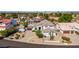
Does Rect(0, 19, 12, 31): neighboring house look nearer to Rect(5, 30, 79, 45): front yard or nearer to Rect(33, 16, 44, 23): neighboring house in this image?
Rect(5, 30, 79, 45): front yard

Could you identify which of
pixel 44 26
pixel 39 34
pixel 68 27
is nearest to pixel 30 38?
pixel 39 34

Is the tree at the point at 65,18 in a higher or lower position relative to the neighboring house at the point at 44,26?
higher

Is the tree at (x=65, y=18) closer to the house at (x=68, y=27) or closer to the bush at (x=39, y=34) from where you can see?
the house at (x=68, y=27)

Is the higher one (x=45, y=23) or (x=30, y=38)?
(x=45, y=23)

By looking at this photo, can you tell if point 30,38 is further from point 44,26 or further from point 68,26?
point 68,26

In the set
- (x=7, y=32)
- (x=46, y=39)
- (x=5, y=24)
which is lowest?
(x=46, y=39)

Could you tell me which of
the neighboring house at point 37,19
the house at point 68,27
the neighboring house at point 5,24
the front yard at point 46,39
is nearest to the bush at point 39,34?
the front yard at point 46,39
